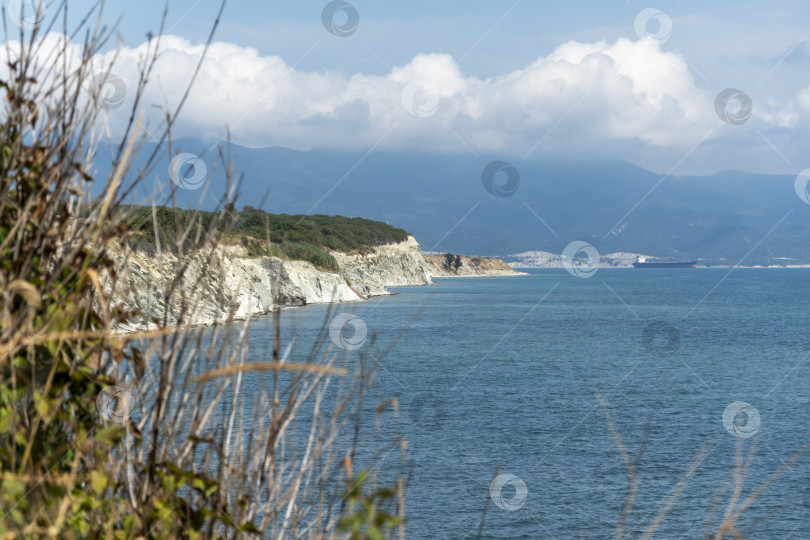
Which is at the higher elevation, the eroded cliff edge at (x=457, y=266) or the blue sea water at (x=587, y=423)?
the eroded cliff edge at (x=457, y=266)

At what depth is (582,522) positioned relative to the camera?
50.6ft

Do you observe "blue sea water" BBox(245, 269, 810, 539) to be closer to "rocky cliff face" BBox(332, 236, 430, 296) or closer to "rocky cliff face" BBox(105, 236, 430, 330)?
"rocky cliff face" BBox(105, 236, 430, 330)

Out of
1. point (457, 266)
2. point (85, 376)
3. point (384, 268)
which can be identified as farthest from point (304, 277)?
point (457, 266)

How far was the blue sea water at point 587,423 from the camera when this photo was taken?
1581 centimetres

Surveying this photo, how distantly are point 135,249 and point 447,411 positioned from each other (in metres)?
23.5

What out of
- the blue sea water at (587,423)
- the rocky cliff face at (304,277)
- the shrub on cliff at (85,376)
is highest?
the rocky cliff face at (304,277)

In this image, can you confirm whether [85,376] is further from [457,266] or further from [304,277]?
[457,266]

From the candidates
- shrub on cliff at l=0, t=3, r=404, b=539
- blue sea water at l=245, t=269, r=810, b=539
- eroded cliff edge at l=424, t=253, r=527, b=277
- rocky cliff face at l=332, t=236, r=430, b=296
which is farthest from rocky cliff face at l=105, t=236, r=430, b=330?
eroded cliff edge at l=424, t=253, r=527, b=277

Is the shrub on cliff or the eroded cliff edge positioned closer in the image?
the shrub on cliff

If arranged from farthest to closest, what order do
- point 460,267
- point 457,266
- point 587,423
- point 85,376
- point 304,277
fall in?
1. point 460,267
2. point 457,266
3. point 304,277
4. point 587,423
5. point 85,376

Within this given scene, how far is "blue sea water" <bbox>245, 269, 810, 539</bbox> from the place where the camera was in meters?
15.8

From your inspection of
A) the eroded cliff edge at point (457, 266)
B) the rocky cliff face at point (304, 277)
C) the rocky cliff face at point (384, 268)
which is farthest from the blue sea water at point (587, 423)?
the eroded cliff edge at point (457, 266)

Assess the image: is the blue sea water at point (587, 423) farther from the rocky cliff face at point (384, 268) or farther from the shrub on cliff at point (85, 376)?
the rocky cliff face at point (384, 268)

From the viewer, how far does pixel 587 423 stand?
2472 cm
